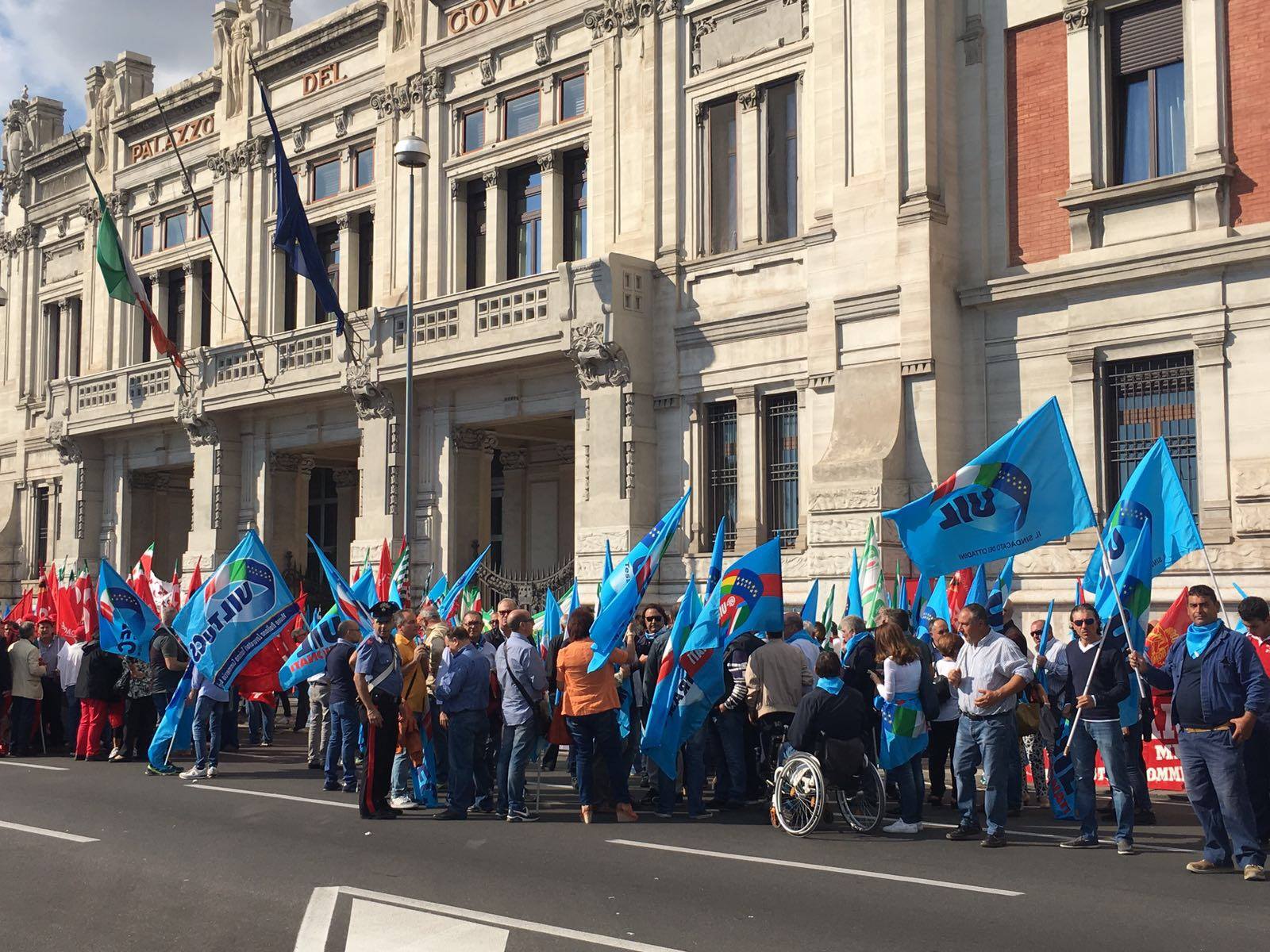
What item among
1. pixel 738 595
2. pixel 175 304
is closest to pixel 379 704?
pixel 738 595

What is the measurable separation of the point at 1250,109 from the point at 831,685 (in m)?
10.9

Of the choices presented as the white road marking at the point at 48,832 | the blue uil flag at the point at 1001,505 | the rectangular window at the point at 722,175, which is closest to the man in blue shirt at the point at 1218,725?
the blue uil flag at the point at 1001,505

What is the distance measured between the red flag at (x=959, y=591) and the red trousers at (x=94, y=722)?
9675 millimetres

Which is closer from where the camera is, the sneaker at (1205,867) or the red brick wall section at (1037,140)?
the sneaker at (1205,867)

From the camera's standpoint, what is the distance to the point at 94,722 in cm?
1753

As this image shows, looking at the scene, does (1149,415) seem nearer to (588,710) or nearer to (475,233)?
(588,710)

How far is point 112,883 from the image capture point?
934 cm

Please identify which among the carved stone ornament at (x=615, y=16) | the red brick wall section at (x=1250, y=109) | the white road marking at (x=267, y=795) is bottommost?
the white road marking at (x=267, y=795)

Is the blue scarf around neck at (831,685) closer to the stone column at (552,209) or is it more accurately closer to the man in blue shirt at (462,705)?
the man in blue shirt at (462,705)

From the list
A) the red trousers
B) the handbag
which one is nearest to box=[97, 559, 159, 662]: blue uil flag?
the red trousers

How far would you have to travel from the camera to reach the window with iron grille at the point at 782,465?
22672mm

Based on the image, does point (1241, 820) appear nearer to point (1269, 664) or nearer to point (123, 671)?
point (1269, 664)

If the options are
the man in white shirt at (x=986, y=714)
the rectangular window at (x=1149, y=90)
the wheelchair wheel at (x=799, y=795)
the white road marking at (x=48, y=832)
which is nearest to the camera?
the man in white shirt at (x=986, y=714)

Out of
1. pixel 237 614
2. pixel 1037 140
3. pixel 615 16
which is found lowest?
pixel 237 614
